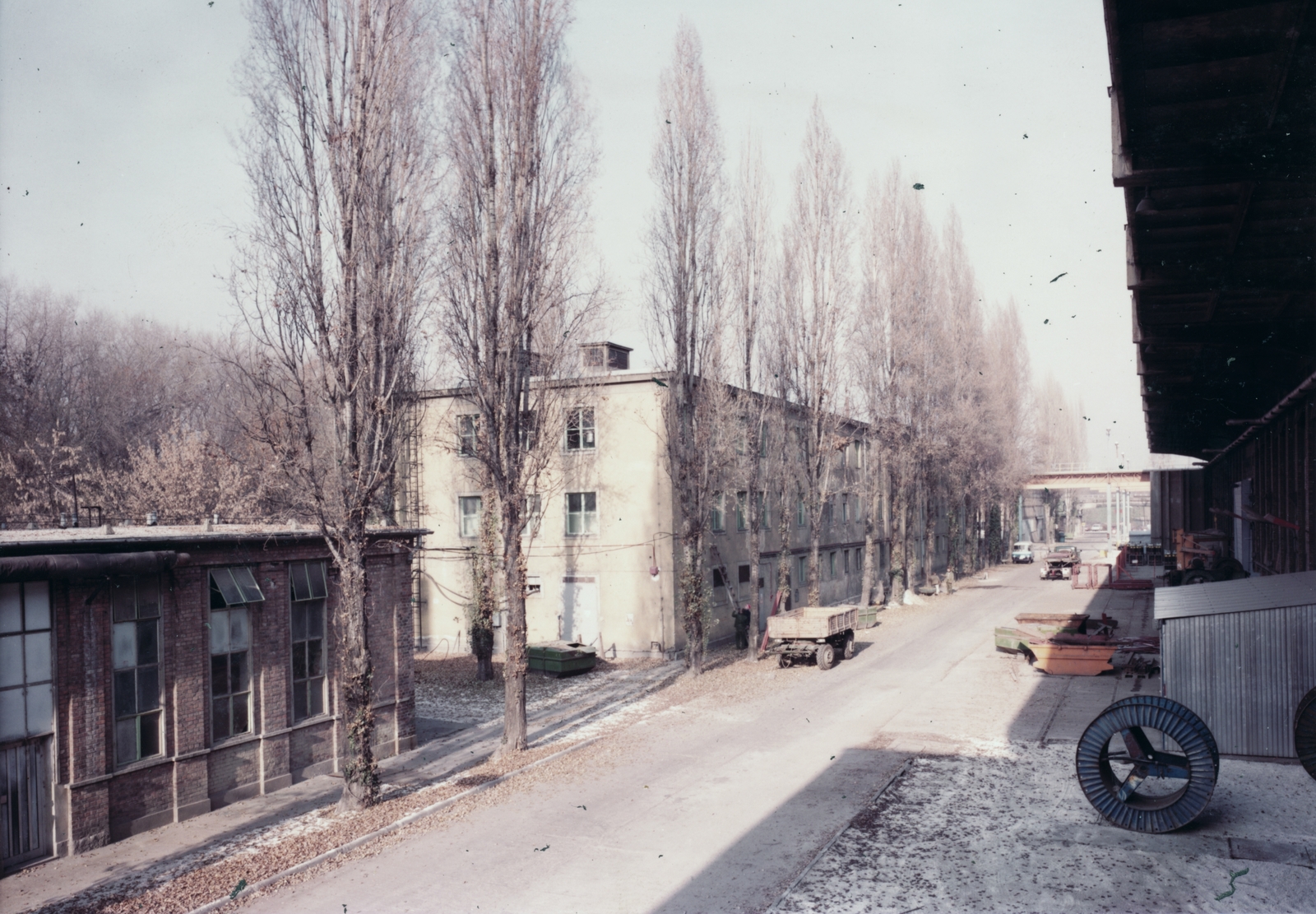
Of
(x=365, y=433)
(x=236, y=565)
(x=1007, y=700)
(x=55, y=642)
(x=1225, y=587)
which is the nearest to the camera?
(x=55, y=642)

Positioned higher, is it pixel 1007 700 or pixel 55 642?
pixel 55 642

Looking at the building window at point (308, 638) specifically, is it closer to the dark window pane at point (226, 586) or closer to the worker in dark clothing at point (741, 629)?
the dark window pane at point (226, 586)

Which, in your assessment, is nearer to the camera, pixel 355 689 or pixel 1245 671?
pixel 1245 671

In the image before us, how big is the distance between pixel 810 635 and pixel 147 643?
648 inches

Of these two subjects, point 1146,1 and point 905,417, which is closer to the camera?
point 1146,1

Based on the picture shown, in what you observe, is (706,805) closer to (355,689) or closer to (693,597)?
(355,689)

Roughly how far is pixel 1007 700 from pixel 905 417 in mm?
21391

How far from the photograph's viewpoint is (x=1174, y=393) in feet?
74.4

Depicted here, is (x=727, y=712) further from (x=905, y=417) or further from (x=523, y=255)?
(x=905, y=417)

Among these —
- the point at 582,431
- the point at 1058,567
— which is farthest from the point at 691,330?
the point at 1058,567

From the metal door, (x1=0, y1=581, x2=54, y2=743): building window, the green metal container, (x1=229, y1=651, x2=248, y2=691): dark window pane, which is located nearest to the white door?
the green metal container

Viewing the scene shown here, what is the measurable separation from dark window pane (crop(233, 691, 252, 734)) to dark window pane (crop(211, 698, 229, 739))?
6.1 inches

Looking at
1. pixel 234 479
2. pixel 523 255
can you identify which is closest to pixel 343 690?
pixel 523 255

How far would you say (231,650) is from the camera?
14.6m
